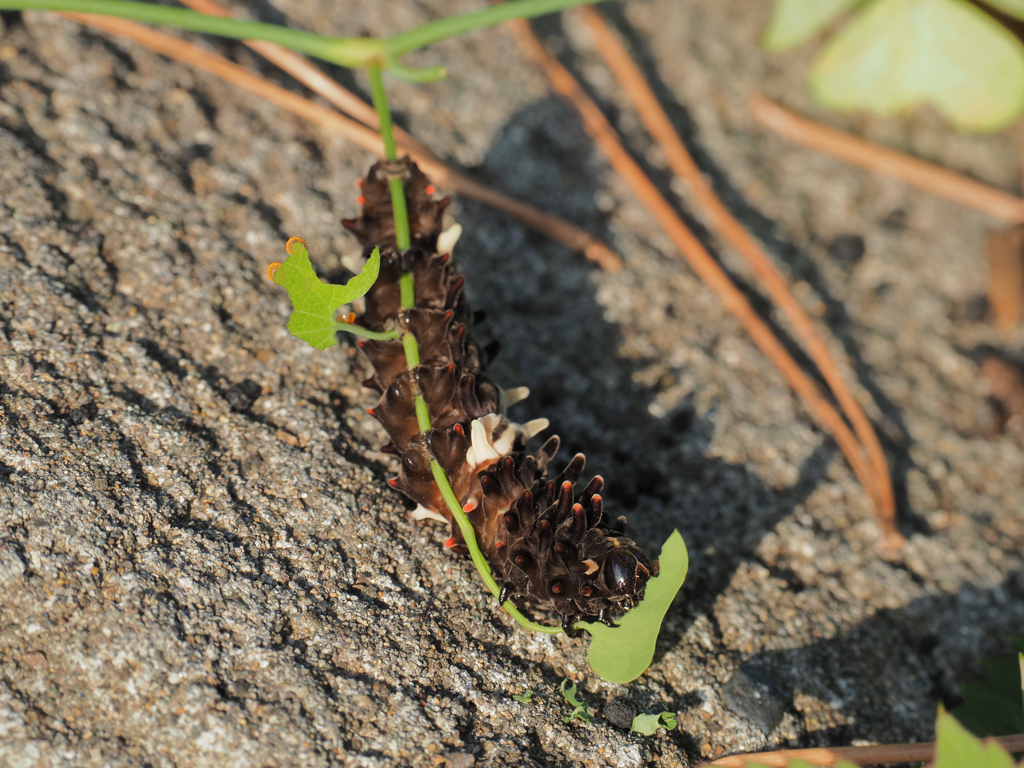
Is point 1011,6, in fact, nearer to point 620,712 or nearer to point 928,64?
point 928,64

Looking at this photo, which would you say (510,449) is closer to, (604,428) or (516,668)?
(516,668)

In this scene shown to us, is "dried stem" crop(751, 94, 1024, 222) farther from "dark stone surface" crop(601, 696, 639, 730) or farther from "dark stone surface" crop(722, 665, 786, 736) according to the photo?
"dark stone surface" crop(601, 696, 639, 730)

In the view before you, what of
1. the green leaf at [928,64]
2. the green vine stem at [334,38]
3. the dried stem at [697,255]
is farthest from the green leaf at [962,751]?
the green leaf at [928,64]

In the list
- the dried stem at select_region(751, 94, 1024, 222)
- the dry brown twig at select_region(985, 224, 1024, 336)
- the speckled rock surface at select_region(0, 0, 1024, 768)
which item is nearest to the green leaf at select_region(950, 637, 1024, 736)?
the speckled rock surface at select_region(0, 0, 1024, 768)

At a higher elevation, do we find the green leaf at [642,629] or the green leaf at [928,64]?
the green leaf at [928,64]

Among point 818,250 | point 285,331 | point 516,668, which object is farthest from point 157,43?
point 818,250

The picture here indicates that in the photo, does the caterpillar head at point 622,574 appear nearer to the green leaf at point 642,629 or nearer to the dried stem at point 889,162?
the green leaf at point 642,629
